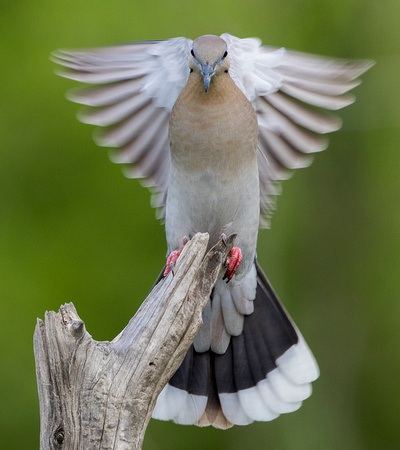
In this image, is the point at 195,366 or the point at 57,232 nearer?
the point at 195,366

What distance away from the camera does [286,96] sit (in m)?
4.59

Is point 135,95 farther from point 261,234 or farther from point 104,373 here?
point 261,234

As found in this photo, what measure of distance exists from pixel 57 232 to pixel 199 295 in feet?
12.9

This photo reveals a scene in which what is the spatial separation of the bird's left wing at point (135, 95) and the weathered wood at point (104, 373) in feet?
4.87

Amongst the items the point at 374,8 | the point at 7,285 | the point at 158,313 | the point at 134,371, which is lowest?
the point at 134,371

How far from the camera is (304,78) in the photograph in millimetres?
4461

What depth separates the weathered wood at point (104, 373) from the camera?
10.1 feet

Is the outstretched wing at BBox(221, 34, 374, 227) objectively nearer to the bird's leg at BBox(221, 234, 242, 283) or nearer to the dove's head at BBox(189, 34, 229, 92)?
Answer: the dove's head at BBox(189, 34, 229, 92)

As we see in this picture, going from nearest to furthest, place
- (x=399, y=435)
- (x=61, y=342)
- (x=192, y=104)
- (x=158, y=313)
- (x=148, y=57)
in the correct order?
(x=61, y=342) → (x=158, y=313) → (x=192, y=104) → (x=148, y=57) → (x=399, y=435)

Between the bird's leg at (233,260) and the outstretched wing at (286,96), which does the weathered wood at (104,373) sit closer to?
the bird's leg at (233,260)

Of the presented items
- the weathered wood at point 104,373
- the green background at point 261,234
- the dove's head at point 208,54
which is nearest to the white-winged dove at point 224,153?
the dove's head at point 208,54

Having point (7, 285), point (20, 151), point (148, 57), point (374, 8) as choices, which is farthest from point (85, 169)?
point (374, 8)

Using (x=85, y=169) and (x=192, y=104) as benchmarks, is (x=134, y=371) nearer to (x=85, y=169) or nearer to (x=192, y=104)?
(x=192, y=104)

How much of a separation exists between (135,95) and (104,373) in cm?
191
